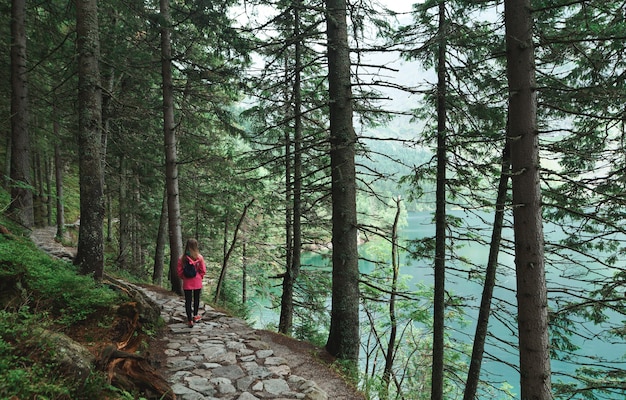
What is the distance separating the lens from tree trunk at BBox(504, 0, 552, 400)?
4230 mm

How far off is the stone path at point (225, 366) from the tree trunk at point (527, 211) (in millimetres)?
2648

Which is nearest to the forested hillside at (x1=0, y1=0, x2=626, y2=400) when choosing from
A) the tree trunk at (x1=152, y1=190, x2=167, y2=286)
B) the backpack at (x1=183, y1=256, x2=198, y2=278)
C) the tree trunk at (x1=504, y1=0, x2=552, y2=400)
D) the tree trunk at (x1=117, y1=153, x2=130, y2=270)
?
the tree trunk at (x1=504, y1=0, x2=552, y2=400)

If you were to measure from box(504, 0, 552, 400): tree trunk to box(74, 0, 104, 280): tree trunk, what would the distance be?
21.0 feet

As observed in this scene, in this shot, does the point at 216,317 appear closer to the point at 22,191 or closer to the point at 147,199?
the point at 22,191

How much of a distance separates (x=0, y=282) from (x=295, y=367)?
149 inches

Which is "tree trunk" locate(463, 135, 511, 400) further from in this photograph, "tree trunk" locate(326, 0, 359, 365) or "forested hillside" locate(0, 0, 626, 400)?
"tree trunk" locate(326, 0, 359, 365)

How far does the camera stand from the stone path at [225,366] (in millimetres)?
4086

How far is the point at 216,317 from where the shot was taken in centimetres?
729

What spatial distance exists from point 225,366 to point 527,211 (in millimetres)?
4522

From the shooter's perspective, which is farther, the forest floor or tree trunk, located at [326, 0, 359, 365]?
tree trunk, located at [326, 0, 359, 365]

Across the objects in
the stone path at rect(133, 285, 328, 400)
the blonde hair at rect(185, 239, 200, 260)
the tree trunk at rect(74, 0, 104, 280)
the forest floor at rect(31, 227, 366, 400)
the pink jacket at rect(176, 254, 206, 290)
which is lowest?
the forest floor at rect(31, 227, 366, 400)

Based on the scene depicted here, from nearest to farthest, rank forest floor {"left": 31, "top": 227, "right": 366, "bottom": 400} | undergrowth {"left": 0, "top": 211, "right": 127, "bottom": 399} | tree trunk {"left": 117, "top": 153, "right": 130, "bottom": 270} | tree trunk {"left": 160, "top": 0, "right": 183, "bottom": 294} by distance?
undergrowth {"left": 0, "top": 211, "right": 127, "bottom": 399} < forest floor {"left": 31, "top": 227, "right": 366, "bottom": 400} < tree trunk {"left": 160, "top": 0, "right": 183, "bottom": 294} < tree trunk {"left": 117, "top": 153, "right": 130, "bottom": 270}

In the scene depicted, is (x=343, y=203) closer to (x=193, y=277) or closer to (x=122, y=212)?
(x=193, y=277)

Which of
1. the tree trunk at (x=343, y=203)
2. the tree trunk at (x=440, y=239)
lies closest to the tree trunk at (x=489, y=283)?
the tree trunk at (x=440, y=239)
